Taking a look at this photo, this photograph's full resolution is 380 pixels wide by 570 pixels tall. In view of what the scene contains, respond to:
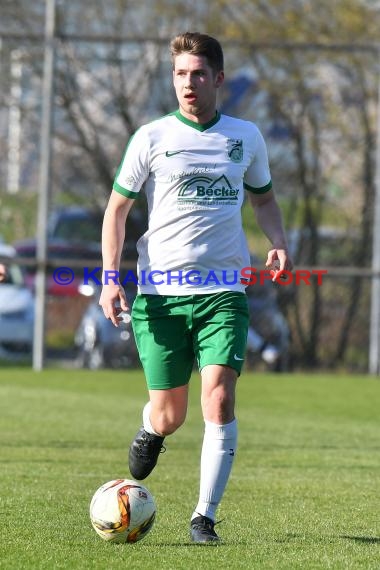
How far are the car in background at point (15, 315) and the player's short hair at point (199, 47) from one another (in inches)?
399

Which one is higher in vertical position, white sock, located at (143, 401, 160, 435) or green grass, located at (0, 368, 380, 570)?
white sock, located at (143, 401, 160, 435)

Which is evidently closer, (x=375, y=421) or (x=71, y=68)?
(x=375, y=421)

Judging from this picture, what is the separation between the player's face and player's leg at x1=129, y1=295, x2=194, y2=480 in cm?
89

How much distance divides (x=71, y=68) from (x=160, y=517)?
10.5 m

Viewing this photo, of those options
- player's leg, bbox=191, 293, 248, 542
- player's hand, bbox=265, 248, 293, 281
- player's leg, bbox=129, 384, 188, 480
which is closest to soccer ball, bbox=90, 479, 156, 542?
player's leg, bbox=191, 293, 248, 542

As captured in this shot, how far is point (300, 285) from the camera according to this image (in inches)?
641

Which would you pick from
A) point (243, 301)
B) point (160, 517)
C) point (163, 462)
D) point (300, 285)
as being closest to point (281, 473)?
point (163, 462)

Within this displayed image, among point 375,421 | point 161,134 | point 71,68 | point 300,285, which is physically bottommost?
point 375,421

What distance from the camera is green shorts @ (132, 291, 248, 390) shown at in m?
5.88

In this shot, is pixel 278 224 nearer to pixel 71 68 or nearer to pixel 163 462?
pixel 163 462

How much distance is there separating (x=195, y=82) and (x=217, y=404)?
144 cm

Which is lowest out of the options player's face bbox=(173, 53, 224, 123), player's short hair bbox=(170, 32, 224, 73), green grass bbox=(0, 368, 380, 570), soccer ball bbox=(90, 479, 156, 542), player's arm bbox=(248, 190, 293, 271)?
green grass bbox=(0, 368, 380, 570)

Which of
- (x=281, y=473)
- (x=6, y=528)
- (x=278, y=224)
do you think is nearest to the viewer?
(x=6, y=528)

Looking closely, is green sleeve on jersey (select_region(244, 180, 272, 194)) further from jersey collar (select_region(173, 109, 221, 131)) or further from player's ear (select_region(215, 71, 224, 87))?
player's ear (select_region(215, 71, 224, 87))
